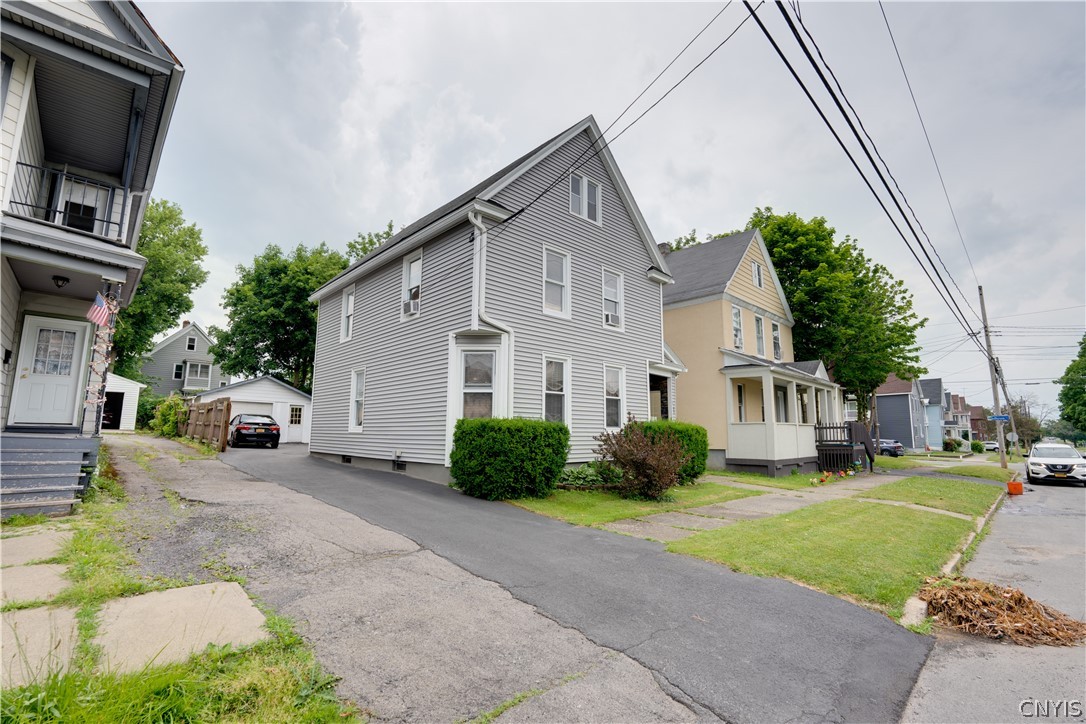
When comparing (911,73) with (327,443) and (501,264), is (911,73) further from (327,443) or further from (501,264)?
(327,443)

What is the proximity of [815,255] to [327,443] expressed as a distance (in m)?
23.6

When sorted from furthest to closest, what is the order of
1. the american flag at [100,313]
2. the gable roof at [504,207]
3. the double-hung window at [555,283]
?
the double-hung window at [555,283]
the gable roof at [504,207]
the american flag at [100,313]

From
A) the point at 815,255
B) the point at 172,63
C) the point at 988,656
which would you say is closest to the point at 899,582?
the point at 988,656

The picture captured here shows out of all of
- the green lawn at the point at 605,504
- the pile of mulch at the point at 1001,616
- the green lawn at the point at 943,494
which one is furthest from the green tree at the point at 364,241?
the pile of mulch at the point at 1001,616

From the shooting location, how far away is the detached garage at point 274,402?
82.5ft

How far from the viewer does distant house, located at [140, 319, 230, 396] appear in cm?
4131

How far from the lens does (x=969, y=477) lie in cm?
2005

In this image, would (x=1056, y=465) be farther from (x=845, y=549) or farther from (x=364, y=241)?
(x=364, y=241)

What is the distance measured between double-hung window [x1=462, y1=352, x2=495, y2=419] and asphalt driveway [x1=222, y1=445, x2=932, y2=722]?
4.06m

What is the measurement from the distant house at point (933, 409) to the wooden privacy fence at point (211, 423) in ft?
225

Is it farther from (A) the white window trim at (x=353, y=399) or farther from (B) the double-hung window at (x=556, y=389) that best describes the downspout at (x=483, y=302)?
(A) the white window trim at (x=353, y=399)

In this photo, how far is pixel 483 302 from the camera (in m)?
11.3

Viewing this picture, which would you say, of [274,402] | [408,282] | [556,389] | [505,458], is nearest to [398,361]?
[408,282]

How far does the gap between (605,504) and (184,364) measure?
151ft
